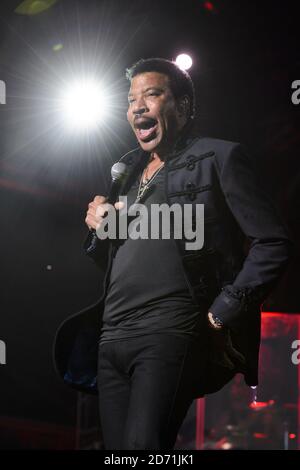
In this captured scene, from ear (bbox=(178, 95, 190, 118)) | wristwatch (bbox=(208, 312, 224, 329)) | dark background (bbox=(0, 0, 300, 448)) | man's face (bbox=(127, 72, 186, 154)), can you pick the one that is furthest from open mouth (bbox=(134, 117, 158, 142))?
dark background (bbox=(0, 0, 300, 448))

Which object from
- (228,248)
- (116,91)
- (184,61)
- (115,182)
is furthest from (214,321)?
(116,91)

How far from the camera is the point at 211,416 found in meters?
10.4

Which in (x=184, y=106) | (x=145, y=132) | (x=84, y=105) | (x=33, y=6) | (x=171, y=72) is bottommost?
(x=145, y=132)

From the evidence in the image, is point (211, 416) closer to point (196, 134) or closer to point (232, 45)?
point (232, 45)

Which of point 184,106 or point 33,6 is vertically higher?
point 33,6

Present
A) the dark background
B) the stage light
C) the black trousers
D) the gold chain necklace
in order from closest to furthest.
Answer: the black trousers, the gold chain necklace, the stage light, the dark background

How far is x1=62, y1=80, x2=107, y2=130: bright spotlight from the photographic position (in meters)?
5.06

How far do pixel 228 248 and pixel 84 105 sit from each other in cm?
354

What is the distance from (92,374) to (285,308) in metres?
4.47

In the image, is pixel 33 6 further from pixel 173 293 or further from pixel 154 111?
pixel 173 293

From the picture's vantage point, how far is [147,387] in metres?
1.73

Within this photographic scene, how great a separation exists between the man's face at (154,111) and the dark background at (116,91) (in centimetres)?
271

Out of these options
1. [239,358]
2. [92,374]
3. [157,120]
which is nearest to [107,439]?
[92,374]

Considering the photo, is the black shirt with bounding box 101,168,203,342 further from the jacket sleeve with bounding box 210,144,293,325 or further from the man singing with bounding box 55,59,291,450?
the jacket sleeve with bounding box 210,144,293,325
